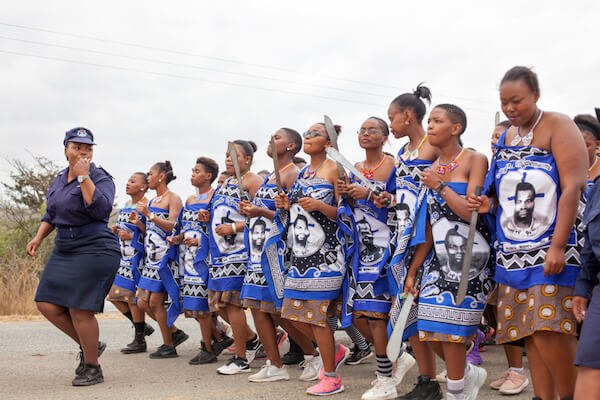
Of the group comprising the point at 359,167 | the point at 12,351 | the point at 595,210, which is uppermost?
the point at 359,167

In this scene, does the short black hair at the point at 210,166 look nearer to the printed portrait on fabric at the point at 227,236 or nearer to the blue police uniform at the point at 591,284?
the printed portrait on fabric at the point at 227,236

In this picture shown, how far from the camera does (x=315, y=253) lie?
5.25 meters

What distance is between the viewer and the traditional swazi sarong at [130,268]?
783 centimetres

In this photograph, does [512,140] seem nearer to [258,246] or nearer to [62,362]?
[258,246]

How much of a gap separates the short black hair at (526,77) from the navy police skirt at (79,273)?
3772 millimetres

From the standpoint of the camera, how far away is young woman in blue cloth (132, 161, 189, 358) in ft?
24.2

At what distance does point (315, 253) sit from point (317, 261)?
0.07 m

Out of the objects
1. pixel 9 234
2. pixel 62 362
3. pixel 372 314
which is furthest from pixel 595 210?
pixel 9 234

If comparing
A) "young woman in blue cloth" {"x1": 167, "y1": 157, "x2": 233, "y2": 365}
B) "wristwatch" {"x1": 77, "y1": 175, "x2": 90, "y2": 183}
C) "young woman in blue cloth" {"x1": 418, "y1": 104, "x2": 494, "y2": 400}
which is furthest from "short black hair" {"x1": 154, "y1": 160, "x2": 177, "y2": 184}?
"young woman in blue cloth" {"x1": 418, "y1": 104, "x2": 494, "y2": 400}

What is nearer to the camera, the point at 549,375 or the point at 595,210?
the point at 595,210

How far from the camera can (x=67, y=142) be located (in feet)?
19.2

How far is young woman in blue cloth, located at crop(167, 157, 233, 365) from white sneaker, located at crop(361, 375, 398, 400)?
254 centimetres

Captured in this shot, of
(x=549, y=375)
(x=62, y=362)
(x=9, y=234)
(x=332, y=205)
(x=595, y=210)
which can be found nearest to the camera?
(x=595, y=210)

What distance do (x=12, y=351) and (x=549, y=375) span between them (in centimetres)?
618
